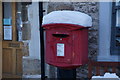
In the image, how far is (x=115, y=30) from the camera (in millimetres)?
4465

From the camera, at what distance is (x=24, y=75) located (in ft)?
16.9

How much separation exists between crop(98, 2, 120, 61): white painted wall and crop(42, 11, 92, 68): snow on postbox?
720 millimetres

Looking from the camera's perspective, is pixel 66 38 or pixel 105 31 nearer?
pixel 66 38

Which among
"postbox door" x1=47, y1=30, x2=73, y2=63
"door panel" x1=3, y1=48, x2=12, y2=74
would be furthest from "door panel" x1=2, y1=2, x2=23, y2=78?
"postbox door" x1=47, y1=30, x2=73, y2=63

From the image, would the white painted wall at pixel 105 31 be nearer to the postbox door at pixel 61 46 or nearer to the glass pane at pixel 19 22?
the postbox door at pixel 61 46

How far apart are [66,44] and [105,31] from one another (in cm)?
110

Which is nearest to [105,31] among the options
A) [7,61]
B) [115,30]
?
[115,30]

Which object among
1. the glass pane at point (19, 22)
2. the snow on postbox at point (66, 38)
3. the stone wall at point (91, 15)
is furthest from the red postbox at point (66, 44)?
the glass pane at point (19, 22)

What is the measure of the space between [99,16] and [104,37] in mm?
410

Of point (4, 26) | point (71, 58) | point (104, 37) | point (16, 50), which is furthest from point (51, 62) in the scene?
point (4, 26)

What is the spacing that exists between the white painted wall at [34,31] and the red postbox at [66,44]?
114 cm

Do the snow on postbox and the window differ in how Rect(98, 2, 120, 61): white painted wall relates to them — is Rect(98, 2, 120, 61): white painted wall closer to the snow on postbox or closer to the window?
the window

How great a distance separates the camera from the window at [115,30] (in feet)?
14.6

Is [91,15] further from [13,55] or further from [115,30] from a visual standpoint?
[13,55]
